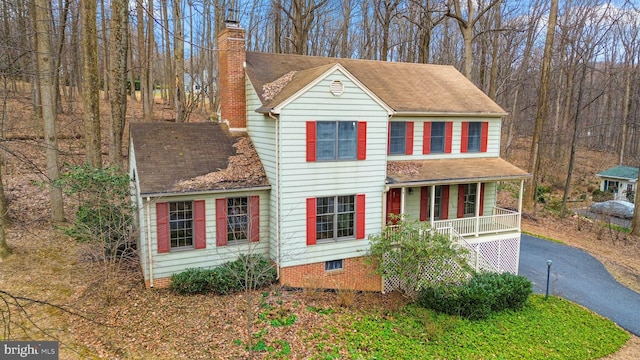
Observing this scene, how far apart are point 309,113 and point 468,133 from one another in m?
7.69

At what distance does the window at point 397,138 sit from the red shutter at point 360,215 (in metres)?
2.86

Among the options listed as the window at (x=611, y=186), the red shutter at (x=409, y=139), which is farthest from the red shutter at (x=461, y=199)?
the window at (x=611, y=186)

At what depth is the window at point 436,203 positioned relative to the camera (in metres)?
15.5

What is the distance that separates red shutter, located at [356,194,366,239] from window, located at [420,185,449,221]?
348 cm

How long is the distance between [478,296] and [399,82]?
8.69 m

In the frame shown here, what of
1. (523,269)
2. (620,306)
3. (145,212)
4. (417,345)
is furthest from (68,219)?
(620,306)

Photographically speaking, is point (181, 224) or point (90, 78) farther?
point (90, 78)

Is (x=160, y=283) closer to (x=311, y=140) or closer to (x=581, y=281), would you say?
(x=311, y=140)

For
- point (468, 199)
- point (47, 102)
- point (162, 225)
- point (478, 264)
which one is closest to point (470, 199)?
point (468, 199)

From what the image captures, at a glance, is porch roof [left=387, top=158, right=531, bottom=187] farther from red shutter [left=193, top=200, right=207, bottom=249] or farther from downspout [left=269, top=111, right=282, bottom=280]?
red shutter [left=193, top=200, right=207, bottom=249]

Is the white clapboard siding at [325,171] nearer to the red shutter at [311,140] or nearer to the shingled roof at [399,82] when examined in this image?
the red shutter at [311,140]

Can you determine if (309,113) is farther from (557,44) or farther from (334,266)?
(557,44)

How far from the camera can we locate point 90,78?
44.1 ft

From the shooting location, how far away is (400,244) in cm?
1262
